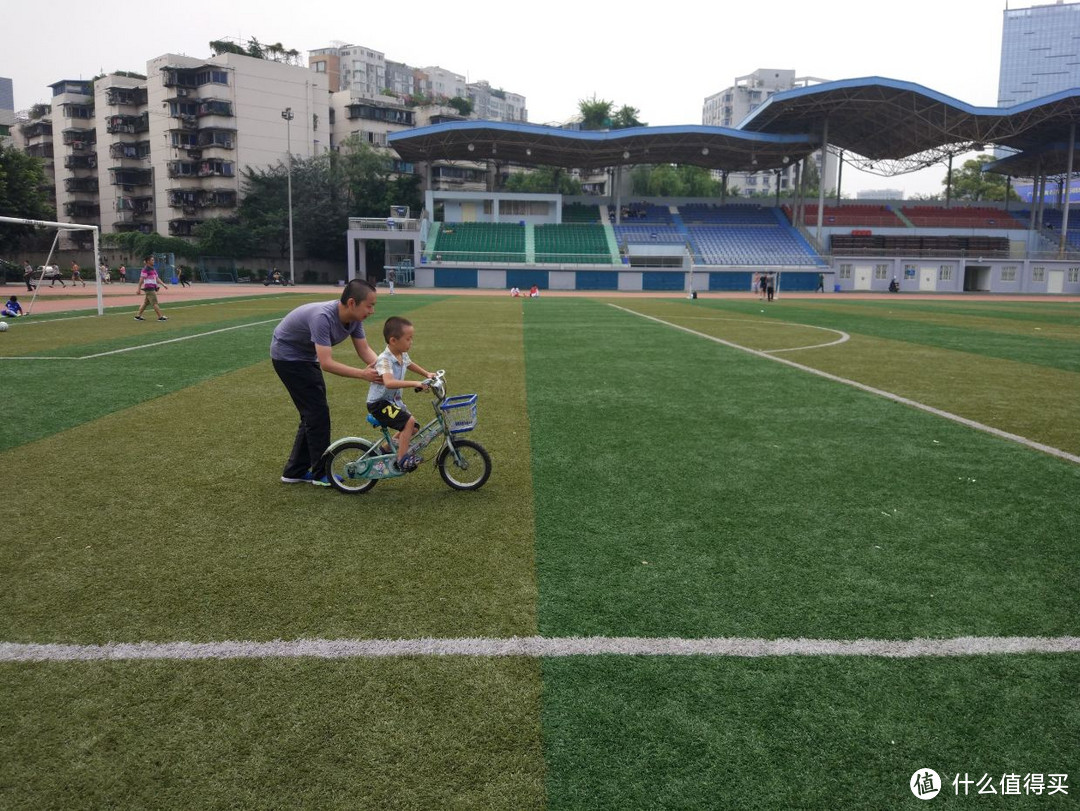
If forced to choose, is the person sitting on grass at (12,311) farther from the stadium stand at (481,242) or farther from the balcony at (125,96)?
the balcony at (125,96)

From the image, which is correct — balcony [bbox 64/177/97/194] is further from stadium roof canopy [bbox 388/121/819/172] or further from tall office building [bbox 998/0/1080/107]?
tall office building [bbox 998/0/1080/107]

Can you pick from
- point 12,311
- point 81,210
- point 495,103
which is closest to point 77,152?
point 81,210

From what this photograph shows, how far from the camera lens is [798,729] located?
304cm

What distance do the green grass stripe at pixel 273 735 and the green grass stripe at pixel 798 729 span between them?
24 cm

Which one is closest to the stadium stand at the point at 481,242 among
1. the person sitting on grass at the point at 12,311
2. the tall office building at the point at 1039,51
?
the person sitting on grass at the point at 12,311

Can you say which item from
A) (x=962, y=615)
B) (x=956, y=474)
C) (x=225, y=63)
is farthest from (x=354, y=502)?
(x=225, y=63)

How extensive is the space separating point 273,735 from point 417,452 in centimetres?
332

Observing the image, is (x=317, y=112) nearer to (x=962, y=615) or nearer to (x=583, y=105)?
(x=583, y=105)

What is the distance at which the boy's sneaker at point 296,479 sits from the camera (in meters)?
6.49

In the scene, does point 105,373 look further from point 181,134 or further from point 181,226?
point 181,134

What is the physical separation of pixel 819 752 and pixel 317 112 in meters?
88.7

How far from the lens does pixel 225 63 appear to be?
73.1 meters

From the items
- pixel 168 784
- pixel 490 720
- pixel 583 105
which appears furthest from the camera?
pixel 583 105

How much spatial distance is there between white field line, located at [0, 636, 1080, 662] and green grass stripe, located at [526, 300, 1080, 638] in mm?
107
